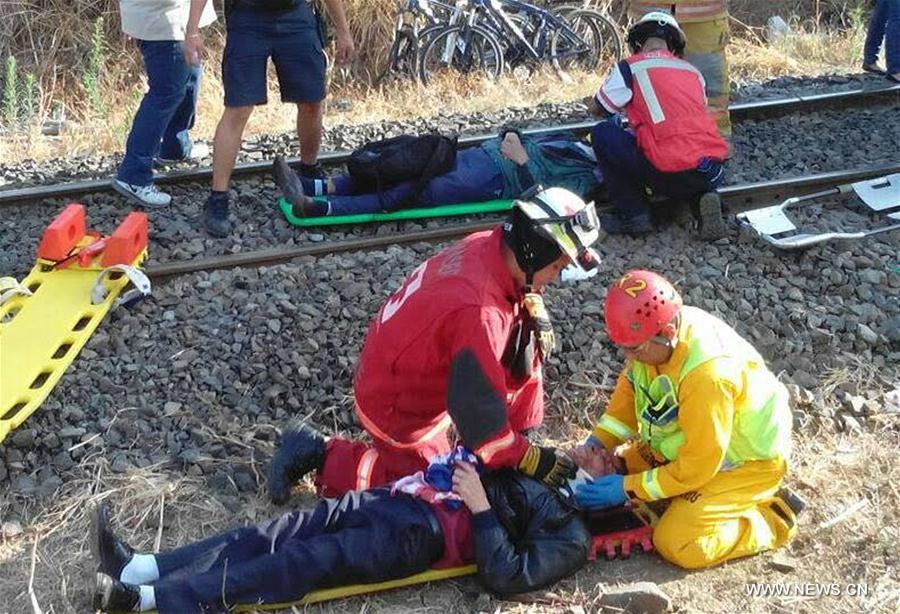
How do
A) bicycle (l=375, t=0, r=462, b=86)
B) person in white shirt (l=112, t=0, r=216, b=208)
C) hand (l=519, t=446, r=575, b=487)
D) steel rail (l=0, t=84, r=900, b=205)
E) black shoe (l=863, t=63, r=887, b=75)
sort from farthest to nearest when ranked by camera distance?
bicycle (l=375, t=0, r=462, b=86)
black shoe (l=863, t=63, r=887, b=75)
steel rail (l=0, t=84, r=900, b=205)
person in white shirt (l=112, t=0, r=216, b=208)
hand (l=519, t=446, r=575, b=487)

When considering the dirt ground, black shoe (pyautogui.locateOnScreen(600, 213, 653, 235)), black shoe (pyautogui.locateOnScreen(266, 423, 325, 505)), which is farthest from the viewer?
black shoe (pyautogui.locateOnScreen(600, 213, 653, 235))

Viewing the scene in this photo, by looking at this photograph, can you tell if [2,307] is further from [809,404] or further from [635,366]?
[809,404]

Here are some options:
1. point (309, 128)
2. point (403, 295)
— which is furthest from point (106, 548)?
point (309, 128)

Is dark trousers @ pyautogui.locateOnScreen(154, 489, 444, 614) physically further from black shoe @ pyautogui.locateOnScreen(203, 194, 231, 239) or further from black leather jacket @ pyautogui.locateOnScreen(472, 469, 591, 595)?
black shoe @ pyautogui.locateOnScreen(203, 194, 231, 239)

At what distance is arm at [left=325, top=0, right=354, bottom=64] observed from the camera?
6.73 m

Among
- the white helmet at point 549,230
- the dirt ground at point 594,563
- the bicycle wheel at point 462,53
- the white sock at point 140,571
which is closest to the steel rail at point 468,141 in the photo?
the dirt ground at point 594,563

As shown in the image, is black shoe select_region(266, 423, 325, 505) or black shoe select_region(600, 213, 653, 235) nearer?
black shoe select_region(266, 423, 325, 505)

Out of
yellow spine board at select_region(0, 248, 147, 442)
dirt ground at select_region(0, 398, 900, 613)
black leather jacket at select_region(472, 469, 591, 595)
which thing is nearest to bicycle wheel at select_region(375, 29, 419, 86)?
yellow spine board at select_region(0, 248, 147, 442)

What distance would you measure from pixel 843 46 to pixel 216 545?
9.72 meters

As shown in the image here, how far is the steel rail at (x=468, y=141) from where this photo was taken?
22.9ft

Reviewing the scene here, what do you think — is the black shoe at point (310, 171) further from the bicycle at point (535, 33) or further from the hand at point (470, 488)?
the bicycle at point (535, 33)

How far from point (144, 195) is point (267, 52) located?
1237 millimetres

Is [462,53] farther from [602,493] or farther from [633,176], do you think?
[602,493]

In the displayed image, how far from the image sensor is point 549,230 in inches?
160
